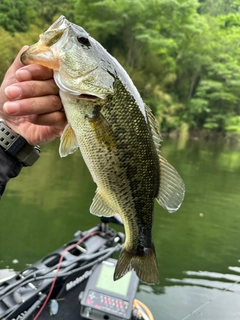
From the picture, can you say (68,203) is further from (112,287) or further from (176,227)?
(112,287)

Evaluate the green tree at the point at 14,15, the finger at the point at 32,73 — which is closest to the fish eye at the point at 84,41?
the finger at the point at 32,73

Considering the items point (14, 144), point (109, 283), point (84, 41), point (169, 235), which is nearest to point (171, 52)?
point (169, 235)

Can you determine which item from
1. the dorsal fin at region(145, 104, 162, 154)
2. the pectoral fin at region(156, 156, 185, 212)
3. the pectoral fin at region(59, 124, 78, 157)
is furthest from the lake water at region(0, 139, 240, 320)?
the pectoral fin at region(59, 124, 78, 157)

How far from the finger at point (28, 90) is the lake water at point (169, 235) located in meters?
2.10

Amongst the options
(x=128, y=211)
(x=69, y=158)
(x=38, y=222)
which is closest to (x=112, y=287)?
(x=128, y=211)

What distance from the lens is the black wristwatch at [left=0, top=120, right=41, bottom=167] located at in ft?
5.22

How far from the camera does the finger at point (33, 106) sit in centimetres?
131

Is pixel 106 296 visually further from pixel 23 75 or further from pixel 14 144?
pixel 23 75

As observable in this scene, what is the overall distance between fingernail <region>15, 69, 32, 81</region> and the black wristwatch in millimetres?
332

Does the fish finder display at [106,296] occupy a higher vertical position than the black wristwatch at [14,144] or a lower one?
lower

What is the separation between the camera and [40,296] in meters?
2.51

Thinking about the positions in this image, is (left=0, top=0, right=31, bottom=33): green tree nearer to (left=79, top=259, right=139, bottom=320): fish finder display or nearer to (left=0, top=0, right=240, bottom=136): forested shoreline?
(left=0, top=0, right=240, bottom=136): forested shoreline

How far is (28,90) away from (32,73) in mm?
63

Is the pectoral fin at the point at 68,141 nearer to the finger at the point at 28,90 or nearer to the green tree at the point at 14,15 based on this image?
the finger at the point at 28,90
